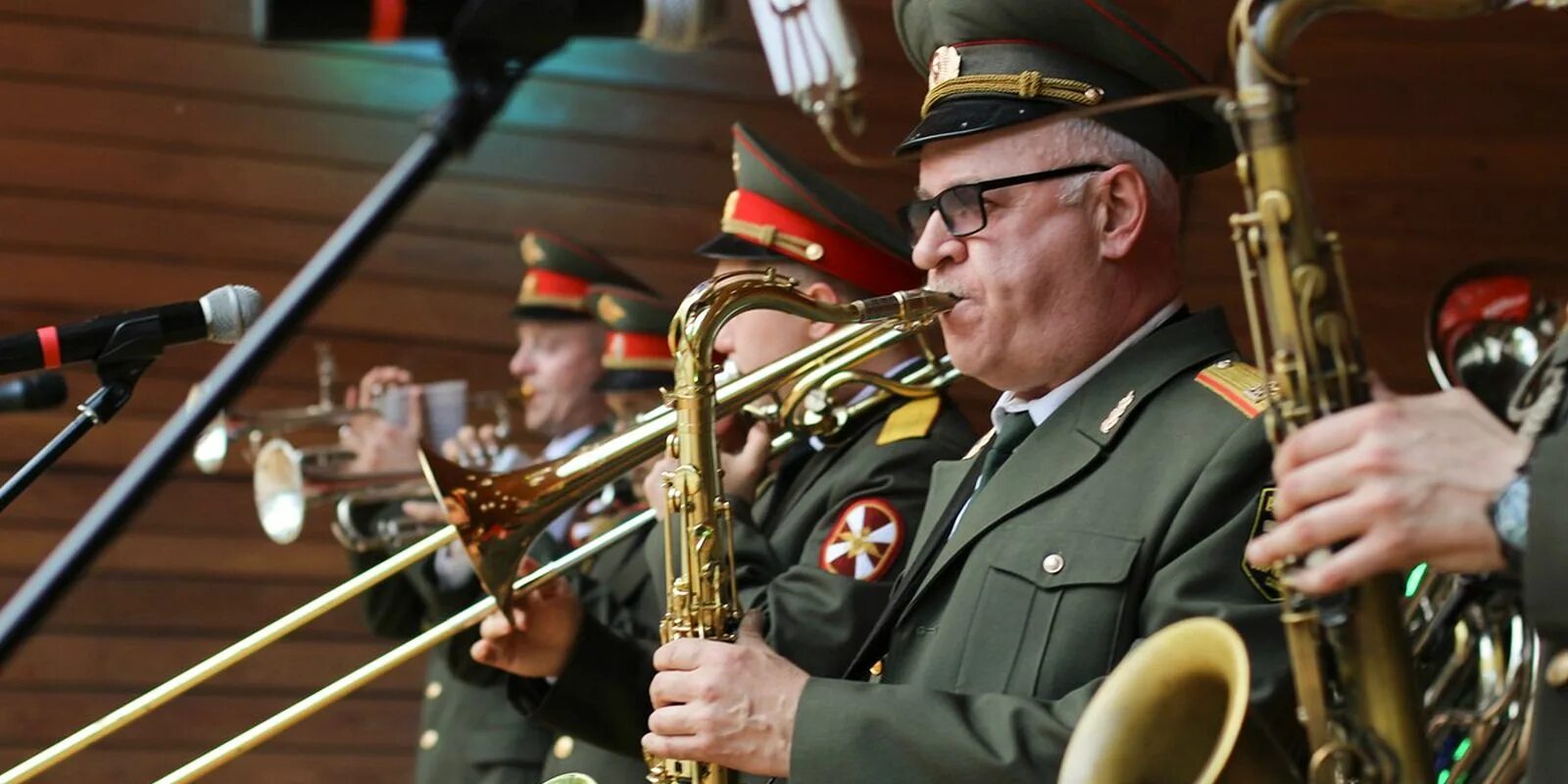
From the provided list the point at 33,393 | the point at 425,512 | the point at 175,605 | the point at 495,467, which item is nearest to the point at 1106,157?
the point at 33,393

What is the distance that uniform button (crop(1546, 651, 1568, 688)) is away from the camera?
1.59 metres

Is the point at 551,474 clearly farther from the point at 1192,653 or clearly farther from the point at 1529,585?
the point at 1529,585

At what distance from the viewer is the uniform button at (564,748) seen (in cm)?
389

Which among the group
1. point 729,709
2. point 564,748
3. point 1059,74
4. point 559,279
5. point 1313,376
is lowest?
point 564,748

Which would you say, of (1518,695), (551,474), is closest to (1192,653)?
(551,474)

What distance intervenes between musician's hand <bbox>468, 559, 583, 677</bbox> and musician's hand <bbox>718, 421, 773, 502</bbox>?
1.41 ft

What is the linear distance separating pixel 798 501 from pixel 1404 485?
195 cm

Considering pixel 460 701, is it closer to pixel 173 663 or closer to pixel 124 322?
pixel 173 663

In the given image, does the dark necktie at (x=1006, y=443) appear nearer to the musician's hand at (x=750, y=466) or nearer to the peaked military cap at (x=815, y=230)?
the musician's hand at (x=750, y=466)

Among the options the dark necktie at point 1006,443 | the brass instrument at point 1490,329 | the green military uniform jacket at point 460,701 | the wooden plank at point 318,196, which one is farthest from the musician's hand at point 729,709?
the wooden plank at point 318,196

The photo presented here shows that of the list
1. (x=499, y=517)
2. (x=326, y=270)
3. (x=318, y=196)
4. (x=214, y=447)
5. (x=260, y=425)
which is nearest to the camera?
(x=326, y=270)

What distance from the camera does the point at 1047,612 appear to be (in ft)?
7.35

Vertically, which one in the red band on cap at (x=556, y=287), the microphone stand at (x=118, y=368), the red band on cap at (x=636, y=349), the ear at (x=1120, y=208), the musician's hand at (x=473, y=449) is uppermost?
the ear at (x=1120, y=208)

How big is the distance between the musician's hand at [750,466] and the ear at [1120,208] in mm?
967
